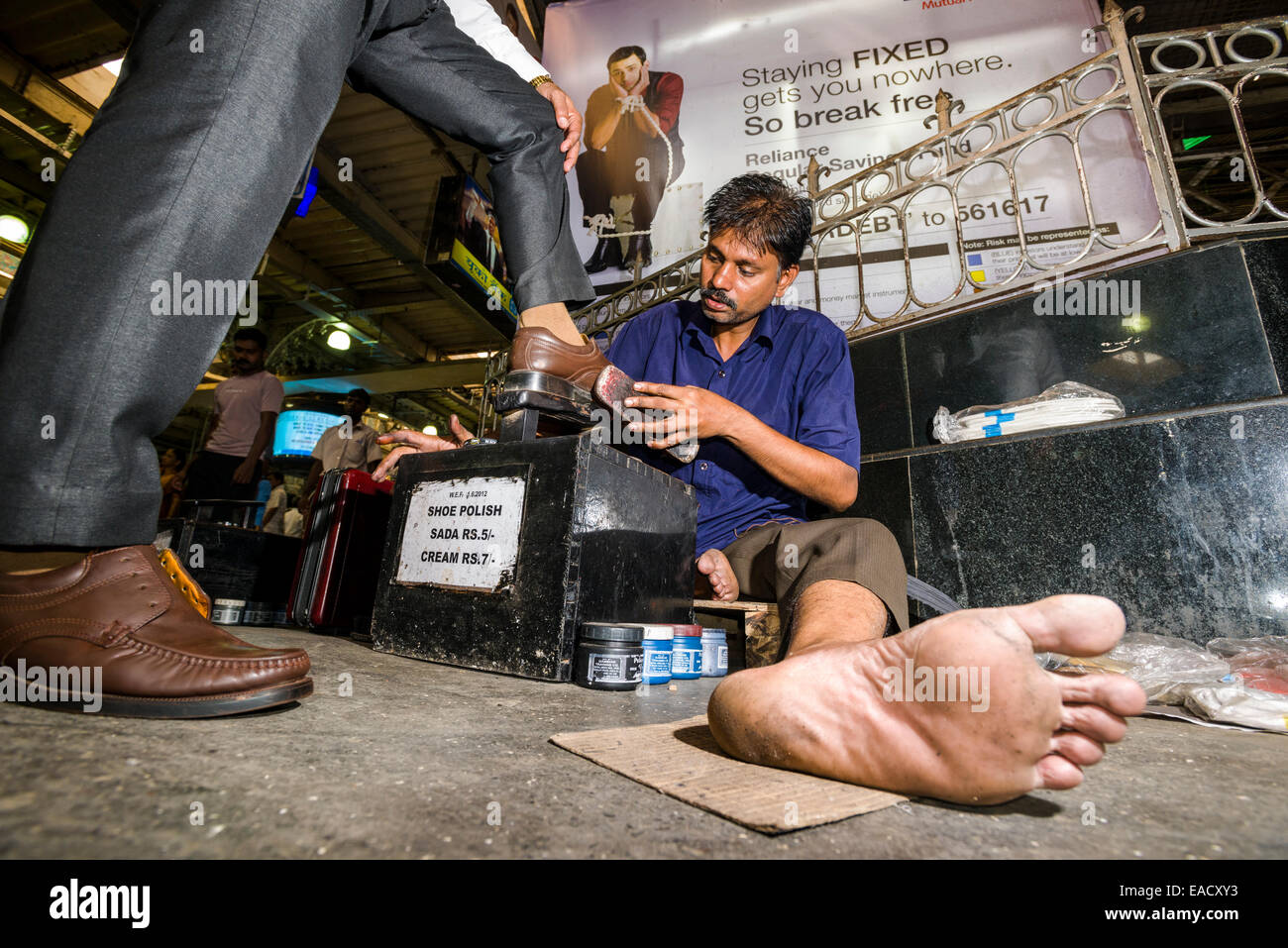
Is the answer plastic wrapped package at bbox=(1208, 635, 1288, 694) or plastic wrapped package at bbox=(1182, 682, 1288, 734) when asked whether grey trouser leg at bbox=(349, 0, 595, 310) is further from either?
plastic wrapped package at bbox=(1208, 635, 1288, 694)

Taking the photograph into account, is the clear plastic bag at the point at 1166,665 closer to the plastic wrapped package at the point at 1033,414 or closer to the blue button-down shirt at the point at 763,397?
the plastic wrapped package at the point at 1033,414

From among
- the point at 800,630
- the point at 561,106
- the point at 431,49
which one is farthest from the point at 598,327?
the point at 800,630

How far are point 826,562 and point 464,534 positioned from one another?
3.20 feet

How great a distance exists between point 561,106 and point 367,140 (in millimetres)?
6172

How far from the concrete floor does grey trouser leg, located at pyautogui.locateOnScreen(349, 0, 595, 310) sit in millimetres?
1203

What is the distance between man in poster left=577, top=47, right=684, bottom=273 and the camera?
5008 millimetres

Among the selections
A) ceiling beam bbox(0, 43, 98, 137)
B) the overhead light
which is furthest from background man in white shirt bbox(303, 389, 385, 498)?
the overhead light

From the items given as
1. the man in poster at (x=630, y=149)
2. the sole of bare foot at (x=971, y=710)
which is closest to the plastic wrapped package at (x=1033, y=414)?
the sole of bare foot at (x=971, y=710)

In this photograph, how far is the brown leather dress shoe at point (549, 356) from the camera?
1496 mm

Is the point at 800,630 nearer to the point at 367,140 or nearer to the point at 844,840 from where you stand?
the point at 844,840

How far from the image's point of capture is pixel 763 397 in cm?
210

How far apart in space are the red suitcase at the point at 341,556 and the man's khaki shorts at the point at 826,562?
1.43 m

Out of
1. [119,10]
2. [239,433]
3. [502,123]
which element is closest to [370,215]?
[119,10]

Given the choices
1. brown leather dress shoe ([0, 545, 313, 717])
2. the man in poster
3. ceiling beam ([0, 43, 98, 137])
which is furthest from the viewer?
ceiling beam ([0, 43, 98, 137])
